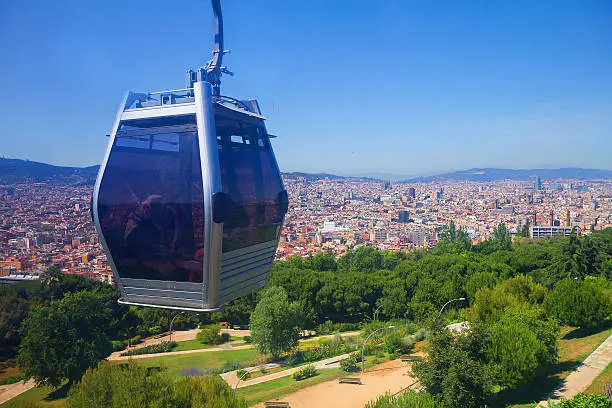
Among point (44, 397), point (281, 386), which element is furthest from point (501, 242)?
point (44, 397)

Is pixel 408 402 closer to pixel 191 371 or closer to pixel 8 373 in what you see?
pixel 191 371

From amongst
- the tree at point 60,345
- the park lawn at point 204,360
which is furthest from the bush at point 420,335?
the tree at point 60,345

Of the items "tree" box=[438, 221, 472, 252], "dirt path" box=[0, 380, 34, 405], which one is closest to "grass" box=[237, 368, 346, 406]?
"dirt path" box=[0, 380, 34, 405]

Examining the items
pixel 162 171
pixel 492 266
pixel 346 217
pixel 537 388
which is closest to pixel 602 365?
pixel 537 388

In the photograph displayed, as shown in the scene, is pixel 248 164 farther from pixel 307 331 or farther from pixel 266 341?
pixel 307 331

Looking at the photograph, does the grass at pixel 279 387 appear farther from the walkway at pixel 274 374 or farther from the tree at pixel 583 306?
the tree at pixel 583 306

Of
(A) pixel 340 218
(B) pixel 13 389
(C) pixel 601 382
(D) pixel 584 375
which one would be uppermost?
(C) pixel 601 382
